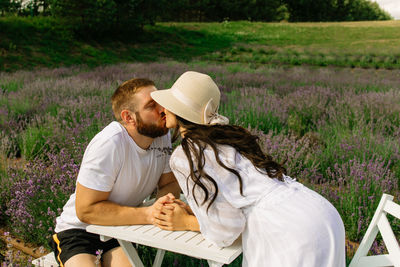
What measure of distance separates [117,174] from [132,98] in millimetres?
451

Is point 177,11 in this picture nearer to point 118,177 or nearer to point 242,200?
point 118,177

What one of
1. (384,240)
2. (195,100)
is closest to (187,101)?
(195,100)

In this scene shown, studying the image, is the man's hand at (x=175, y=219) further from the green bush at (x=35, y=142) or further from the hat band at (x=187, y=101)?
the green bush at (x=35, y=142)

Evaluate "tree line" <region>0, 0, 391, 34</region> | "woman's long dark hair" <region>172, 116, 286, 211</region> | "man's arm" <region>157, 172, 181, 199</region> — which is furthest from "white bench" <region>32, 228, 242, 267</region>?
"tree line" <region>0, 0, 391, 34</region>

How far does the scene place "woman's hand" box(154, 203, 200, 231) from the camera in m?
1.87

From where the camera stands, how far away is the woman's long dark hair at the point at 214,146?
1.69m

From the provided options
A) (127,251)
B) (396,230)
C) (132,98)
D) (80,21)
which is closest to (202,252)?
(127,251)

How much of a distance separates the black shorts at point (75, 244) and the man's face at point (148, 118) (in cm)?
67

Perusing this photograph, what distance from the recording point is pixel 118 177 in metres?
2.08

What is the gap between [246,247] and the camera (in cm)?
175

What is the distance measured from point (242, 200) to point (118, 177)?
740mm

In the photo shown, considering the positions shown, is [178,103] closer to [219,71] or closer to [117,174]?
[117,174]

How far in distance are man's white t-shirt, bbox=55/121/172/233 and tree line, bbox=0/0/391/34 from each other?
666 inches

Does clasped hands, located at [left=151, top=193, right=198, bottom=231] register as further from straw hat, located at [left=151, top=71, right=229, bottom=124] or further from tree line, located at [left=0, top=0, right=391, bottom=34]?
tree line, located at [left=0, top=0, right=391, bottom=34]
